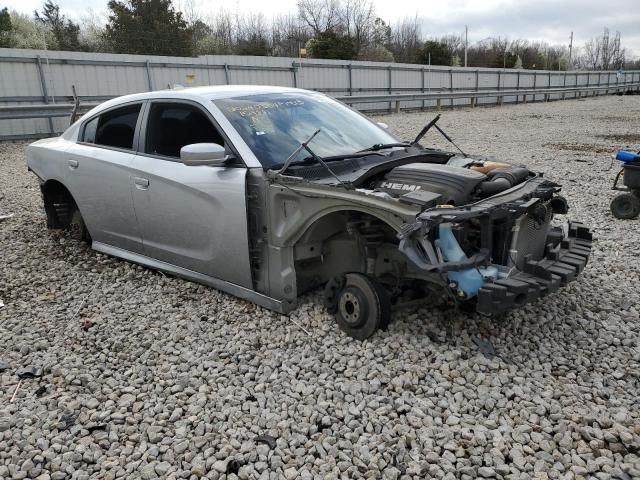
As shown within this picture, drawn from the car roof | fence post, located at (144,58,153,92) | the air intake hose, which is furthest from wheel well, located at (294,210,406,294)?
fence post, located at (144,58,153,92)

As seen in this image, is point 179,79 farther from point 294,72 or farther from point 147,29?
point 147,29

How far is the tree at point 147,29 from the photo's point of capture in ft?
104

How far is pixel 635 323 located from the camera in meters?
3.84

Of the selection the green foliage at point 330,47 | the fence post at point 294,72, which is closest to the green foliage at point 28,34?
the fence post at point 294,72

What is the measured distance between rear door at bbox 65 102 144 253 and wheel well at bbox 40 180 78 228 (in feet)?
1.79

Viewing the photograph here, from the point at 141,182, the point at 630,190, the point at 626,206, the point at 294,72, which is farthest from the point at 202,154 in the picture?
the point at 294,72

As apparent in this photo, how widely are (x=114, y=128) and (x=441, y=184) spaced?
3.16 meters

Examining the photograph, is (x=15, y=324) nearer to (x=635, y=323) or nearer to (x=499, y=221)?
(x=499, y=221)

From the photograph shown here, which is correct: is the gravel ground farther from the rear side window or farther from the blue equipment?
the blue equipment

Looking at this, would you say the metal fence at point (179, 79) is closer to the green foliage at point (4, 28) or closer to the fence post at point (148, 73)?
the fence post at point (148, 73)

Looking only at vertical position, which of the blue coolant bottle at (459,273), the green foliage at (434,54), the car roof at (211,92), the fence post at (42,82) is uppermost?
the green foliage at (434,54)

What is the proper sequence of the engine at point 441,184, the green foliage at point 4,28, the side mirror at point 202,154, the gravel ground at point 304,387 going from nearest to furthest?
1. the gravel ground at point 304,387
2. the engine at point 441,184
3. the side mirror at point 202,154
4. the green foliage at point 4,28

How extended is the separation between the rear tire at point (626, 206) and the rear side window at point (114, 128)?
18.2ft

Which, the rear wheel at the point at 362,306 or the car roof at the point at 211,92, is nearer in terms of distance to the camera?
the rear wheel at the point at 362,306
